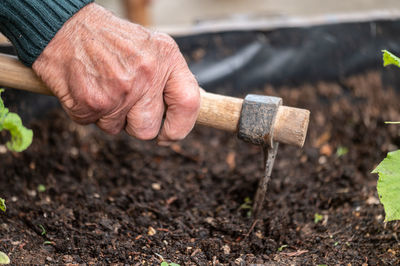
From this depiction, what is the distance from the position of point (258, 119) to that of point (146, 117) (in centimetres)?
40

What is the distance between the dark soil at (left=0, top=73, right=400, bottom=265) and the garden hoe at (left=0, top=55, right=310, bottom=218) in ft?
1.01

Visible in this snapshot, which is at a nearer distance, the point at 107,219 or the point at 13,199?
the point at 107,219

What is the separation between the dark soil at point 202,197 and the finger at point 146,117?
346mm

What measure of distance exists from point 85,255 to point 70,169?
0.72 meters

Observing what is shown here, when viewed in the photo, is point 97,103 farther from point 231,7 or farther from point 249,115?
point 231,7

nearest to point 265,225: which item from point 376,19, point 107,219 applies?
point 107,219

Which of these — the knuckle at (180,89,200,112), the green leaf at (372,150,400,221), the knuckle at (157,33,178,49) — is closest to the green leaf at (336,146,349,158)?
the green leaf at (372,150,400,221)

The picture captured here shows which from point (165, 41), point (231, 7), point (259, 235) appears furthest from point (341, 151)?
point (231, 7)

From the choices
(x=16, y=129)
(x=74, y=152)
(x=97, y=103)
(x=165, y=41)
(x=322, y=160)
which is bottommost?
(x=74, y=152)

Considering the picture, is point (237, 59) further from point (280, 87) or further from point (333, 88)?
point (333, 88)

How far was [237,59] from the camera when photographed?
2586mm

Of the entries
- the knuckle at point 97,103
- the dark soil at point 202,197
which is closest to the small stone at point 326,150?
the dark soil at point 202,197

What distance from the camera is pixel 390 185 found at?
1.19 m

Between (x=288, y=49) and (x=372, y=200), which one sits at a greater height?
(x=288, y=49)
